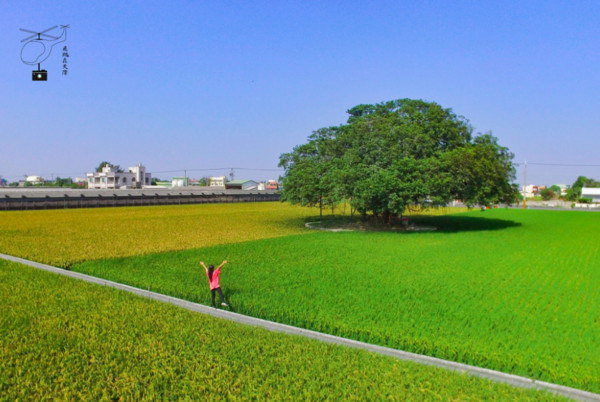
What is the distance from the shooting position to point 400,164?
27391 mm

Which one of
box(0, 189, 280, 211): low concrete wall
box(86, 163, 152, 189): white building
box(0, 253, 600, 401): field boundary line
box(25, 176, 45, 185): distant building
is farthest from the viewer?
box(25, 176, 45, 185): distant building

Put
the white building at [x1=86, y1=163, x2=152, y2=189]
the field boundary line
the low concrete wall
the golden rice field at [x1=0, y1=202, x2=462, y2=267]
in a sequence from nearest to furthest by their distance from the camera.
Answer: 1. the field boundary line
2. the golden rice field at [x1=0, y1=202, x2=462, y2=267]
3. the low concrete wall
4. the white building at [x1=86, y1=163, x2=152, y2=189]

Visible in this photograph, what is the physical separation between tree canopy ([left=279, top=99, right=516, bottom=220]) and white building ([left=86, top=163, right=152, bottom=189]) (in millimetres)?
67139

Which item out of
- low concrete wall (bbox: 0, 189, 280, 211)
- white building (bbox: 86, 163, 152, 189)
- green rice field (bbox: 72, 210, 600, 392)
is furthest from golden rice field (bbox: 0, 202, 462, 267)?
white building (bbox: 86, 163, 152, 189)

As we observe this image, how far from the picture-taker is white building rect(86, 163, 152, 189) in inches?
3632

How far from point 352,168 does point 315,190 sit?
3546mm

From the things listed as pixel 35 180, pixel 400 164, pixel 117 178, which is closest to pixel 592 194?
pixel 400 164

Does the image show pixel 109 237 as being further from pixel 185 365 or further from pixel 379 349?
pixel 379 349

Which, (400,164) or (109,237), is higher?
(400,164)

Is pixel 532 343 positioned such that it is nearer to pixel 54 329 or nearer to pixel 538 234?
pixel 54 329

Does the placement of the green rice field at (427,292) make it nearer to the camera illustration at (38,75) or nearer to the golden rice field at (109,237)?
the golden rice field at (109,237)

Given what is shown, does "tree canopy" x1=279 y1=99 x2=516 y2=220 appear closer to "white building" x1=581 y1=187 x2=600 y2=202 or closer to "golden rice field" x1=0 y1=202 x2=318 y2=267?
"golden rice field" x1=0 y1=202 x2=318 y2=267

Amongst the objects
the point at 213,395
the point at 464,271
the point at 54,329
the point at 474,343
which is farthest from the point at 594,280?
the point at 54,329

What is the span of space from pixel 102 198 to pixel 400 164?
42.7 m
